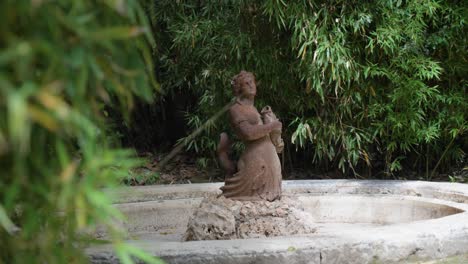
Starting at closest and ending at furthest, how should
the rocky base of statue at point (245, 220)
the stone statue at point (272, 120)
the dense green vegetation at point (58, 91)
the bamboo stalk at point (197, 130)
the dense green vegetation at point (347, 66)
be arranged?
the dense green vegetation at point (58, 91) < the bamboo stalk at point (197, 130) < the rocky base of statue at point (245, 220) < the stone statue at point (272, 120) < the dense green vegetation at point (347, 66)

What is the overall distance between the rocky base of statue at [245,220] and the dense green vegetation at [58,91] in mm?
2516

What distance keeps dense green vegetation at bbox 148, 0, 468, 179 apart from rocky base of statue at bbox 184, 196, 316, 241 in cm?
205

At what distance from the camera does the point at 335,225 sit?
5.24 m

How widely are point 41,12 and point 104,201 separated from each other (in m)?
0.40

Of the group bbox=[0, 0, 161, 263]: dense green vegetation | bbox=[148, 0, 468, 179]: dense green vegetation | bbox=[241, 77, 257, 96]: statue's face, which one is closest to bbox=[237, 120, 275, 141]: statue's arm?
bbox=[241, 77, 257, 96]: statue's face

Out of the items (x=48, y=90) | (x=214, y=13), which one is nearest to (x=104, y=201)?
(x=48, y=90)

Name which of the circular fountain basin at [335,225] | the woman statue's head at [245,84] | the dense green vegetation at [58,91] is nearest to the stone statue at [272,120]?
the woman statue's head at [245,84]

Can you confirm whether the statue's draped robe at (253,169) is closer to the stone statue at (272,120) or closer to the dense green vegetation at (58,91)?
the stone statue at (272,120)

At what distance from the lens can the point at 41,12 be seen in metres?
1.35

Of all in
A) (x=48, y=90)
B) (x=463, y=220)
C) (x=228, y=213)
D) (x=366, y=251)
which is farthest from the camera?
(x=228, y=213)

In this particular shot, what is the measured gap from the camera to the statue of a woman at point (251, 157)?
14.2 ft

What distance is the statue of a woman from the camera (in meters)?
4.34

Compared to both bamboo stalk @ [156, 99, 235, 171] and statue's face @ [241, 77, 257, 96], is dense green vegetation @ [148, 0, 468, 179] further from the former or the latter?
statue's face @ [241, 77, 257, 96]

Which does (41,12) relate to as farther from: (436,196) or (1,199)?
(436,196)
